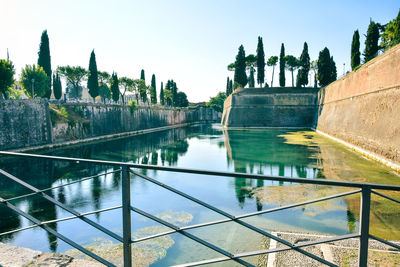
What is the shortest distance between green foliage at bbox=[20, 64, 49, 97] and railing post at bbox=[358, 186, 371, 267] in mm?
31358

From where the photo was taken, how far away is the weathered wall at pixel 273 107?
41469 millimetres

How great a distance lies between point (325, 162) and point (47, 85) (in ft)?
96.7

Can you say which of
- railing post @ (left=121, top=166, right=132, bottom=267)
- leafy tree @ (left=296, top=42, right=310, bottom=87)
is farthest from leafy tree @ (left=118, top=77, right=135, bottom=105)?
railing post @ (left=121, top=166, right=132, bottom=267)

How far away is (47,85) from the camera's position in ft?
93.5

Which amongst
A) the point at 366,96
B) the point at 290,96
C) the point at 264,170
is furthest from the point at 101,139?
the point at 290,96

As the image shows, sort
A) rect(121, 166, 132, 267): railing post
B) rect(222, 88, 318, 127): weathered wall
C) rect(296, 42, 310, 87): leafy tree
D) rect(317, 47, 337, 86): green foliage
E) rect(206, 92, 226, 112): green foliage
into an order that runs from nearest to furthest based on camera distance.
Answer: rect(121, 166, 132, 267): railing post, rect(317, 47, 337, 86): green foliage, rect(222, 88, 318, 127): weathered wall, rect(296, 42, 310, 87): leafy tree, rect(206, 92, 226, 112): green foliage

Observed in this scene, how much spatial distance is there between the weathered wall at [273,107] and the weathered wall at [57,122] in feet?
55.1

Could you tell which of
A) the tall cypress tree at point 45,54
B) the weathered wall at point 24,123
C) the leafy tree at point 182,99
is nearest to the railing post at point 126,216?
the weathered wall at point 24,123

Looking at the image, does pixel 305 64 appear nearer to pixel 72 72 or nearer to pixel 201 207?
pixel 72 72

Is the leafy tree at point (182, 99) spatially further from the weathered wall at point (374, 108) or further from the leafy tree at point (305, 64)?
the weathered wall at point (374, 108)

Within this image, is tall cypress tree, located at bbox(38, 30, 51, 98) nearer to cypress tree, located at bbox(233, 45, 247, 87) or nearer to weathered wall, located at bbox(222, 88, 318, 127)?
weathered wall, located at bbox(222, 88, 318, 127)

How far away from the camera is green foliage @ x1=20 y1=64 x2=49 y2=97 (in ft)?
88.1

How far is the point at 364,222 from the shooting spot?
1.51 meters

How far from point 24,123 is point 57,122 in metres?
3.52
